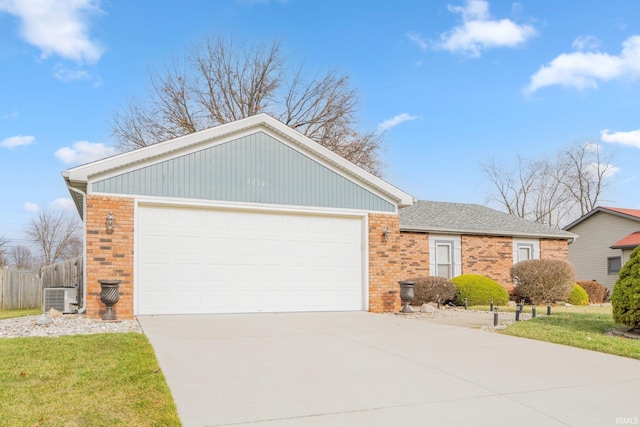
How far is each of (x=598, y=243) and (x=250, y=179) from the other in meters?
23.1

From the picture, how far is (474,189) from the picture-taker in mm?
42656

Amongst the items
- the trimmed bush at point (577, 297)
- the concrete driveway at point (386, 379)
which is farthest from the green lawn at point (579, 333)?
the trimmed bush at point (577, 297)

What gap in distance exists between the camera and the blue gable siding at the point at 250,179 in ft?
35.7

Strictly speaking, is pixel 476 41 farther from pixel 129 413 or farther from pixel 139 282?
pixel 129 413

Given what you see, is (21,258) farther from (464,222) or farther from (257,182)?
(257,182)

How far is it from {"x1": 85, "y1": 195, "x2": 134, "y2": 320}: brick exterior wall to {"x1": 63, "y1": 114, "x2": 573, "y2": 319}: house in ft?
0.07

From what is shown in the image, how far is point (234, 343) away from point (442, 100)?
46.9 ft

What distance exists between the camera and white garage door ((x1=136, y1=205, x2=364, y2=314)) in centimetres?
1088

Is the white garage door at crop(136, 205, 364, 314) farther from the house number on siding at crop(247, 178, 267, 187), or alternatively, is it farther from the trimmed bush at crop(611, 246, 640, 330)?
the trimmed bush at crop(611, 246, 640, 330)

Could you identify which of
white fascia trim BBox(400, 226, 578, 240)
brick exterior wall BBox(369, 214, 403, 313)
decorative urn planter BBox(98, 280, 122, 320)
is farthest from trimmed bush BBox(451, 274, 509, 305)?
decorative urn planter BBox(98, 280, 122, 320)

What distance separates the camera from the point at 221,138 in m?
11.5

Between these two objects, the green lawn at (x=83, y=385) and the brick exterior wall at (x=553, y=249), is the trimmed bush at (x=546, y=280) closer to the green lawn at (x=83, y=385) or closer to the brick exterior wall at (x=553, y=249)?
the brick exterior wall at (x=553, y=249)

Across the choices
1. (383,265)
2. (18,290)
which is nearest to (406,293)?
(383,265)

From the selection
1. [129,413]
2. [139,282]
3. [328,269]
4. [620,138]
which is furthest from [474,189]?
[129,413]
